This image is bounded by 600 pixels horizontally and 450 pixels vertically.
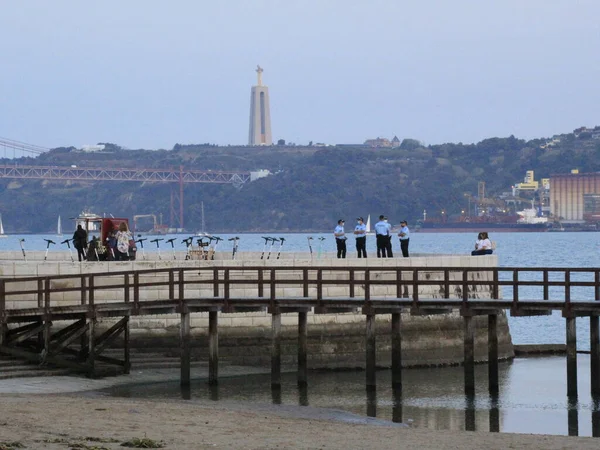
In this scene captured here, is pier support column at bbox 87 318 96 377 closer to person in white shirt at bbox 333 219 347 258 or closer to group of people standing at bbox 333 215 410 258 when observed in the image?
group of people standing at bbox 333 215 410 258

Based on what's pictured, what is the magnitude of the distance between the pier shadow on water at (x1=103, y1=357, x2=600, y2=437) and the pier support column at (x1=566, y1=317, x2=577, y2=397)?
289 mm

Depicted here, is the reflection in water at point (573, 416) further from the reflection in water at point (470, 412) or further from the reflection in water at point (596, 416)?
the reflection in water at point (470, 412)

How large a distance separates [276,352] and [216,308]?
151cm

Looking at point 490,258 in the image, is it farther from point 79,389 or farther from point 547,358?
point 79,389

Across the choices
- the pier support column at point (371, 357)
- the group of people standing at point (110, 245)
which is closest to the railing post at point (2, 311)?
the pier support column at point (371, 357)

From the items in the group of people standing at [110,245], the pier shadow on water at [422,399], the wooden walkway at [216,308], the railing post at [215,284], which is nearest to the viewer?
the pier shadow on water at [422,399]

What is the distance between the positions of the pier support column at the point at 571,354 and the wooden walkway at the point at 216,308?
0.02 m

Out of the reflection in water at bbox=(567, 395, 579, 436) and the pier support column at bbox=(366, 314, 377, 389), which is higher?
the pier support column at bbox=(366, 314, 377, 389)

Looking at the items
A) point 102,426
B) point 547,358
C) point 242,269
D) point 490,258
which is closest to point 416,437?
point 102,426

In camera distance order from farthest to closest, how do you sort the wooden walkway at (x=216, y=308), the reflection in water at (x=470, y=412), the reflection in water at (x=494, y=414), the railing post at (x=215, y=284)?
the railing post at (x=215, y=284) → the wooden walkway at (x=216, y=308) → the reflection in water at (x=470, y=412) → the reflection in water at (x=494, y=414)

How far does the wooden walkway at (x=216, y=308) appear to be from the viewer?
29547 millimetres

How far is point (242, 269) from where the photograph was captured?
32.1 metres

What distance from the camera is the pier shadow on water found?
26609 millimetres

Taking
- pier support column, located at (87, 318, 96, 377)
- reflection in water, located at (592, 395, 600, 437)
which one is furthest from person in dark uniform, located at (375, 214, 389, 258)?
reflection in water, located at (592, 395, 600, 437)
